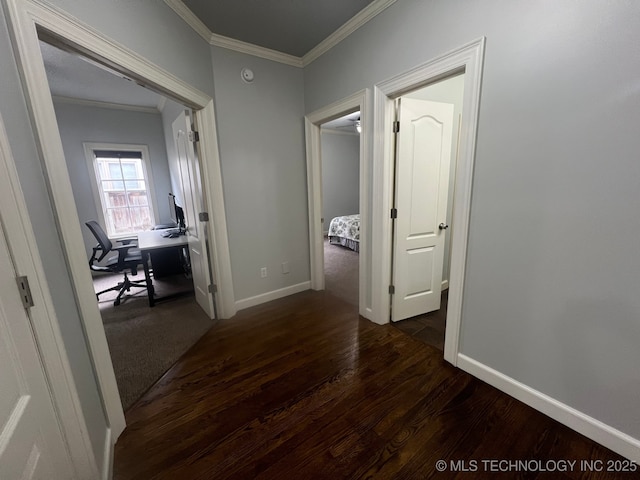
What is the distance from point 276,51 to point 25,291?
2.80 meters

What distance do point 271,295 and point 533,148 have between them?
2.69m

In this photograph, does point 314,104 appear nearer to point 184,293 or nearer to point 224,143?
point 224,143

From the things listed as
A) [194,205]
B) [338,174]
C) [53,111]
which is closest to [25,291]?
[53,111]

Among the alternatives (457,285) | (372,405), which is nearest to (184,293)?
(372,405)

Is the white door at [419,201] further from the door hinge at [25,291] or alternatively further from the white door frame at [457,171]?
the door hinge at [25,291]

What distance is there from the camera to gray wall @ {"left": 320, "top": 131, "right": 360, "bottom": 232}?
674cm

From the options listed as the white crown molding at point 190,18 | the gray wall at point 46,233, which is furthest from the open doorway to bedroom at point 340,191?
the gray wall at point 46,233

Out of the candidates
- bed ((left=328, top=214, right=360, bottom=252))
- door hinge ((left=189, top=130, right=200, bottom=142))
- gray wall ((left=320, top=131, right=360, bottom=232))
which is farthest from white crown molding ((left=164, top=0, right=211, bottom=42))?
gray wall ((left=320, top=131, right=360, bottom=232))

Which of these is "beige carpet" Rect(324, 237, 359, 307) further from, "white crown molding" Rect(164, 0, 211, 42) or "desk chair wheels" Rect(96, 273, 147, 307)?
"white crown molding" Rect(164, 0, 211, 42)

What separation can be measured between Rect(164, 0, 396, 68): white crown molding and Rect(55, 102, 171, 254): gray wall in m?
3.02

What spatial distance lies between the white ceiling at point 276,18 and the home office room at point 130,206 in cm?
85

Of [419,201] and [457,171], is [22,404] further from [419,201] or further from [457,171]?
[419,201]

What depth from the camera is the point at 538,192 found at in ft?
4.45

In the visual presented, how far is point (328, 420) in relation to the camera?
1.47 metres
